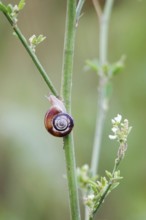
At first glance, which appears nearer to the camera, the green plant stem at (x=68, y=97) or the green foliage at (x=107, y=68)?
the green plant stem at (x=68, y=97)

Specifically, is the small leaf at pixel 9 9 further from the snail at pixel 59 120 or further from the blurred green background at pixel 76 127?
the blurred green background at pixel 76 127

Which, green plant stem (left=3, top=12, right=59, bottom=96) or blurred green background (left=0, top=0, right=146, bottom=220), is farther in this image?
blurred green background (left=0, top=0, right=146, bottom=220)

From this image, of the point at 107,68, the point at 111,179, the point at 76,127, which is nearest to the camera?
the point at 111,179

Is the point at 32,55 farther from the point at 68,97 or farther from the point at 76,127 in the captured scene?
the point at 76,127

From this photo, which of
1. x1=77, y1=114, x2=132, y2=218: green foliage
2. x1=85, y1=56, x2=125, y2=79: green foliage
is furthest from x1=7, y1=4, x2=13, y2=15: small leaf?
x1=85, y1=56, x2=125, y2=79: green foliage

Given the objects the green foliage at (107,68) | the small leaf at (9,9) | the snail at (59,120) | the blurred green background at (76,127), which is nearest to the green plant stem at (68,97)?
the snail at (59,120)

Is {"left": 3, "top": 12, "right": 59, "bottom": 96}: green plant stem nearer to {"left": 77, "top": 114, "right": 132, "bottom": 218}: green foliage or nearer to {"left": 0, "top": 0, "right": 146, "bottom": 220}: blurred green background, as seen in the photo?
{"left": 77, "top": 114, "right": 132, "bottom": 218}: green foliage

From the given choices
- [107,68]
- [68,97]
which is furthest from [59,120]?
[107,68]

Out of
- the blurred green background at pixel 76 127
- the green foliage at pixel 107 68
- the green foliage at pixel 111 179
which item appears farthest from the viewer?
the blurred green background at pixel 76 127
